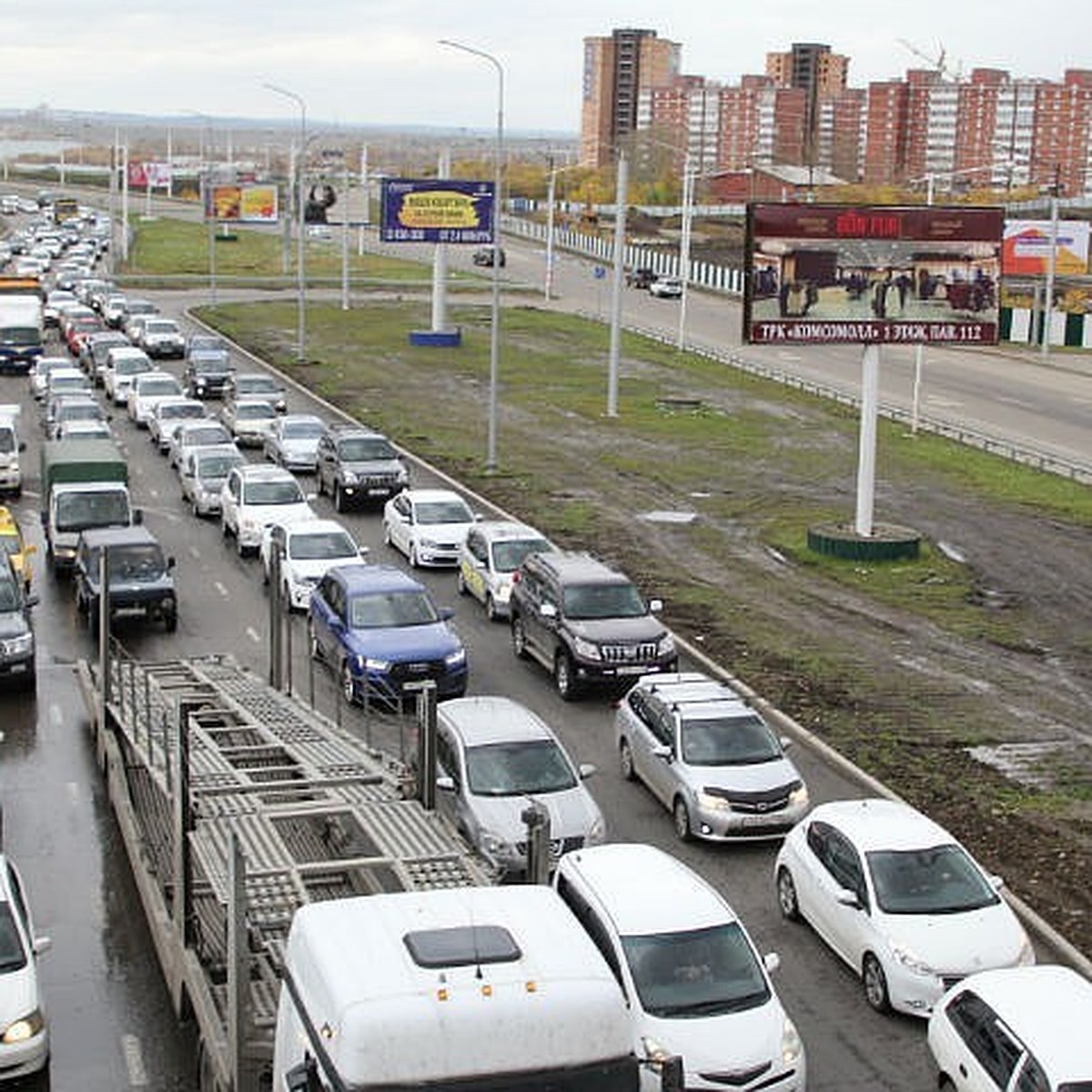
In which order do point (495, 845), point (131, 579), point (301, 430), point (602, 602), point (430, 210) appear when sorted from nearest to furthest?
point (495, 845) → point (602, 602) → point (131, 579) → point (301, 430) → point (430, 210)

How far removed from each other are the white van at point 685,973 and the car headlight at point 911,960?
153 centimetres

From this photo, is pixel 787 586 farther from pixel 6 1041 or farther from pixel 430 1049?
pixel 430 1049

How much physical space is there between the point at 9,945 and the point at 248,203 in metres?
100

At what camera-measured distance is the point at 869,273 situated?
3362cm

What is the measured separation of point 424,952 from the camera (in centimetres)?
903

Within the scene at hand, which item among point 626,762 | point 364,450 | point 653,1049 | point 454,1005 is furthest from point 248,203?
point 454,1005

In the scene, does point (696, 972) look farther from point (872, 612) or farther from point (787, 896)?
point (872, 612)

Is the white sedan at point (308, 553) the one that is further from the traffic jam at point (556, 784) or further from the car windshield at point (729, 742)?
the car windshield at point (729, 742)

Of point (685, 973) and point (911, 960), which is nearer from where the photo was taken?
point (685, 973)

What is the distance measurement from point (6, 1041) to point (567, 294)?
90526 millimetres

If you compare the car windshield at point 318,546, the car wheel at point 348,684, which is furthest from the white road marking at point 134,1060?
the car windshield at point 318,546

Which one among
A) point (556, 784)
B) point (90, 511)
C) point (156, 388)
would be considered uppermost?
point (156, 388)

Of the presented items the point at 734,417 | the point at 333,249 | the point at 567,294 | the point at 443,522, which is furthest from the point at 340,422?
the point at 333,249

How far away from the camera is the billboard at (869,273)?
33.2m
